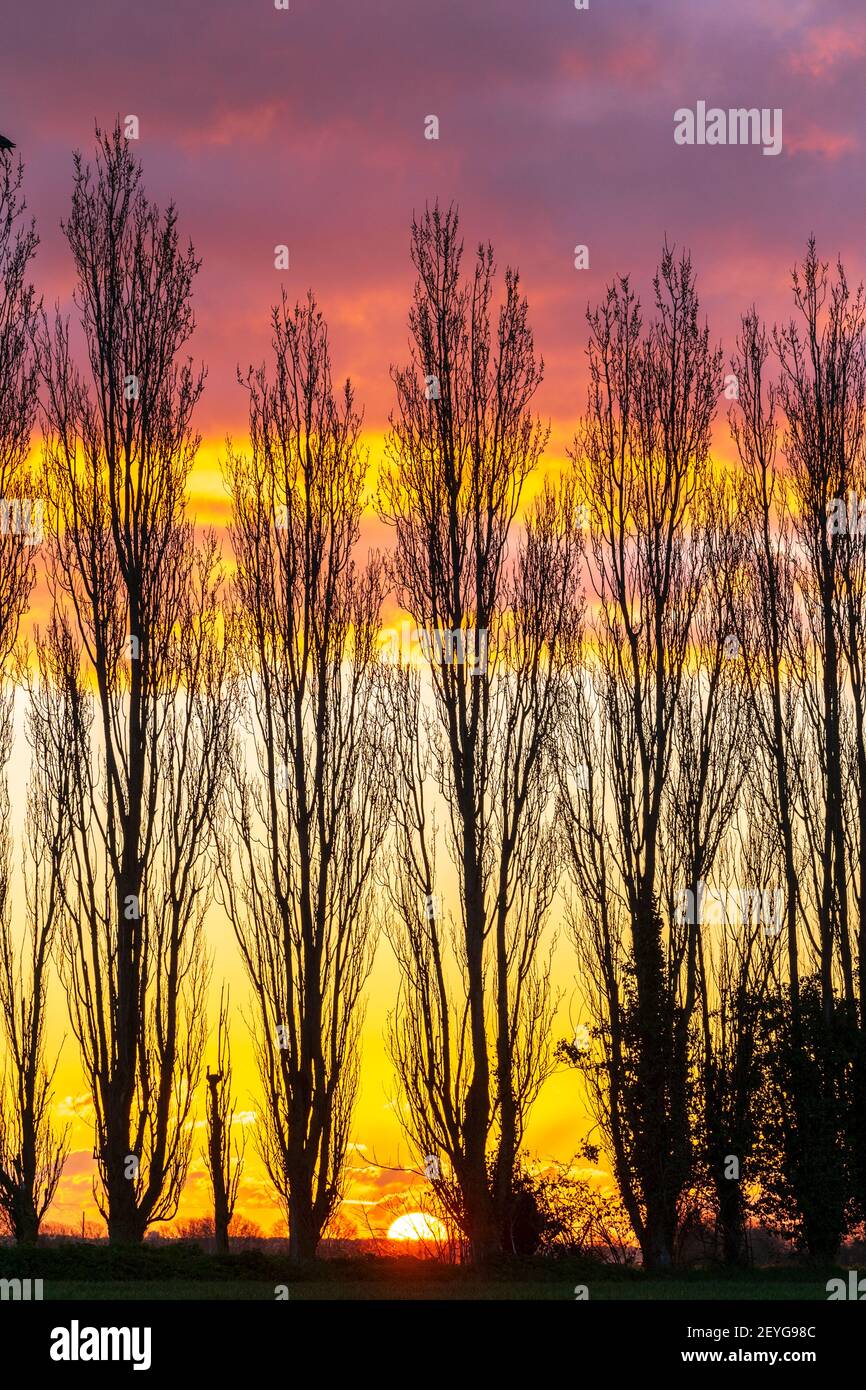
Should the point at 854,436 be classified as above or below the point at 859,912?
above

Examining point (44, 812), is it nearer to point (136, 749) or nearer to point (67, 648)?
point (67, 648)

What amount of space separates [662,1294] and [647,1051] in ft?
26.1

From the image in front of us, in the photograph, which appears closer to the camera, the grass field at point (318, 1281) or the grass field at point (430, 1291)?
the grass field at point (430, 1291)

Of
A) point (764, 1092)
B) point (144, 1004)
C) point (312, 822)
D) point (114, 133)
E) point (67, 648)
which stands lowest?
point (764, 1092)

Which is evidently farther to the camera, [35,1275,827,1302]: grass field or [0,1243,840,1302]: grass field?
[0,1243,840,1302]: grass field

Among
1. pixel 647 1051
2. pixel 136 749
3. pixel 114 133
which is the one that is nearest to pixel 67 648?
pixel 136 749

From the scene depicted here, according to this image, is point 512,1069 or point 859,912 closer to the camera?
point 512,1069

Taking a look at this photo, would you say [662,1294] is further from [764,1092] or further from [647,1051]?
[764,1092]

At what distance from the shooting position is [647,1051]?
23500 mm

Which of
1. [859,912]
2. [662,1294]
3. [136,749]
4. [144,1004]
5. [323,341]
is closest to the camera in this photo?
[662,1294]

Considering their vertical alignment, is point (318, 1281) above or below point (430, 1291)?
below

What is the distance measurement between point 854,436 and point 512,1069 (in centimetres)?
1454

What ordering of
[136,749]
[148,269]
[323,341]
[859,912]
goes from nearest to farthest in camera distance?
[136,749] < [148,269] < [323,341] < [859,912]

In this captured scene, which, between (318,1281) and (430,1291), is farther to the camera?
(318,1281)
